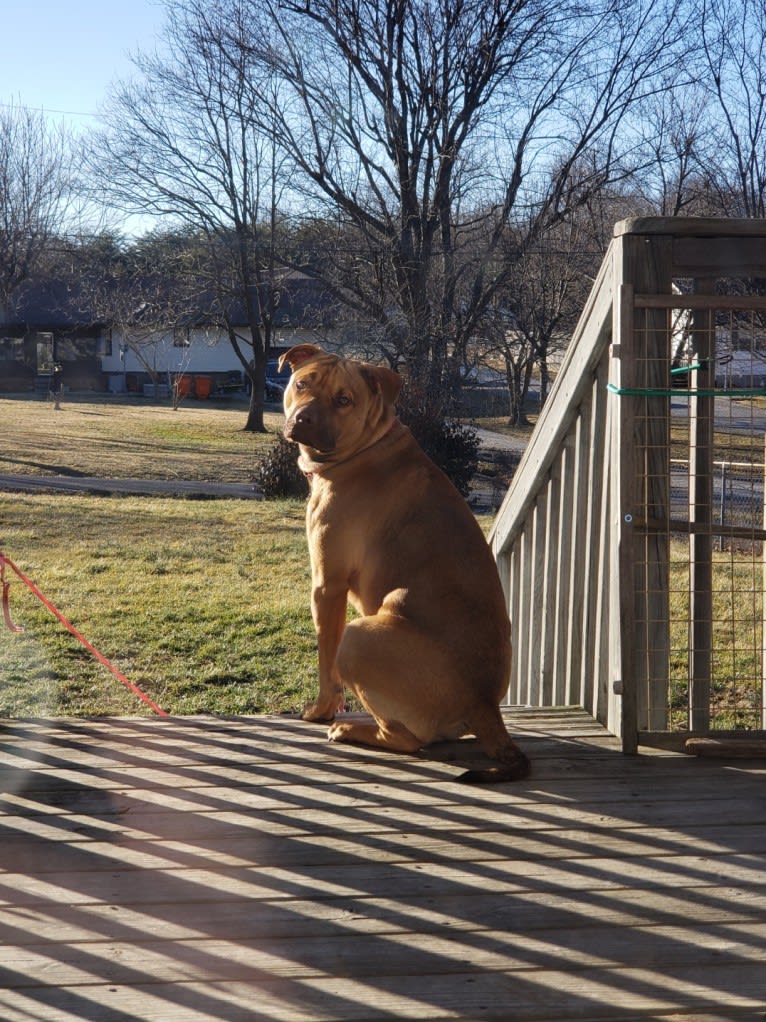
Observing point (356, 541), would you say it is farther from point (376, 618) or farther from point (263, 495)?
point (263, 495)

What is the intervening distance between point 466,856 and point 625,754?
97cm

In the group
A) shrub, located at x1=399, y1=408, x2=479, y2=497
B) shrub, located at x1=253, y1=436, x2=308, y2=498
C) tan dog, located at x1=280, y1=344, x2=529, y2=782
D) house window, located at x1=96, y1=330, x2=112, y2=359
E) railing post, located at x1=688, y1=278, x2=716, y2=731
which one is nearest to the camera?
tan dog, located at x1=280, y1=344, x2=529, y2=782

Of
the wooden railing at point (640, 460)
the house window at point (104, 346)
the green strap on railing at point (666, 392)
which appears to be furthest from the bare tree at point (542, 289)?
the house window at point (104, 346)

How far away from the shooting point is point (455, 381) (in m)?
17.5

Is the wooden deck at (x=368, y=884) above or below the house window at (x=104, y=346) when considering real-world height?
below

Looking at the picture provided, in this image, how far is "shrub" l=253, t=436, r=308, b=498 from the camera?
15.1m

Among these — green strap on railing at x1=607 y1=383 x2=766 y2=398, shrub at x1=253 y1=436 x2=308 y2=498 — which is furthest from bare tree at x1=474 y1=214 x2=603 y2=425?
green strap on railing at x1=607 y1=383 x2=766 y2=398

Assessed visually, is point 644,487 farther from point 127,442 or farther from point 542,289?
point 127,442

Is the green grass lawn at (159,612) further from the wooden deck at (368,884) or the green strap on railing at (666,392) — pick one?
the green strap on railing at (666,392)

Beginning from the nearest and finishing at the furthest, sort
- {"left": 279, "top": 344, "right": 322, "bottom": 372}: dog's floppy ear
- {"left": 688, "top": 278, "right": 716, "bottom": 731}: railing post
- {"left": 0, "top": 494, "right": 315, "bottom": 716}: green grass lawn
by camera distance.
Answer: {"left": 688, "top": 278, "right": 716, "bottom": 731}: railing post < {"left": 279, "top": 344, "right": 322, "bottom": 372}: dog's floppy ear < {"left": 0, "top": 494, "right": 315, "bottom": 716}: green grass lawn

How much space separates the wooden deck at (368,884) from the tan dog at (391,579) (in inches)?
7.9

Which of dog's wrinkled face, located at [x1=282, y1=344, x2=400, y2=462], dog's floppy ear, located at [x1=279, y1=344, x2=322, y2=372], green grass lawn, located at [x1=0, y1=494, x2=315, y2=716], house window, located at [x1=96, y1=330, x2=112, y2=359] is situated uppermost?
house window, located at [x1=96, y1=330, x2=112, y2=359]

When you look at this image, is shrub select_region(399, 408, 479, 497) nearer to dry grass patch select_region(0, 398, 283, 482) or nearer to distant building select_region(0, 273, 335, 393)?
dry grass patch select_region(0, 398, 283, 482)

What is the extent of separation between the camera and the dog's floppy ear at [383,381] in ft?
11.9
